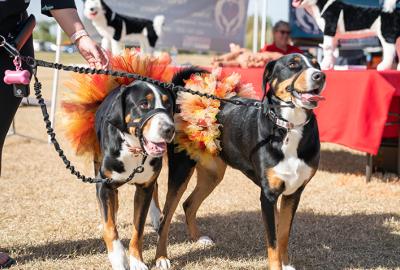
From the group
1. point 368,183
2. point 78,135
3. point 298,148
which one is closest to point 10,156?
point 78,135

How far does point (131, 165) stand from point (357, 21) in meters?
3.75

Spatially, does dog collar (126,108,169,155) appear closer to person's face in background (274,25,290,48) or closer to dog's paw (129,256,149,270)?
dog's paw (129,256,149,270)

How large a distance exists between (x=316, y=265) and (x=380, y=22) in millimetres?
3290

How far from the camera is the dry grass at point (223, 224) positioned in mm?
3430

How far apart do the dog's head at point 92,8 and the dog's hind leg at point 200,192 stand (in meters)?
4.28

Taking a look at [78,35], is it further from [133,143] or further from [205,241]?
[205,241]

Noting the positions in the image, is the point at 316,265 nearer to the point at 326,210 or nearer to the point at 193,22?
the point at 326,210

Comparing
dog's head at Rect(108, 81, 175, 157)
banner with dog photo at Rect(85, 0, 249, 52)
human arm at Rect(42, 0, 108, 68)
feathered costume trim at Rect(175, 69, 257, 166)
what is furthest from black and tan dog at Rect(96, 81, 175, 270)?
banner with dog photo at Rect(85, 0, 249, 52)

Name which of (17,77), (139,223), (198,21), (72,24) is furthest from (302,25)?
(17,77)

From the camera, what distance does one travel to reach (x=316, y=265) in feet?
11.0

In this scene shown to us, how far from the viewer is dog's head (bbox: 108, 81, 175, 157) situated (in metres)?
2.52

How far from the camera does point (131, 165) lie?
2.89 m

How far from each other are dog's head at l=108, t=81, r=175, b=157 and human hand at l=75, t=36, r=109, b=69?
0.32 metres

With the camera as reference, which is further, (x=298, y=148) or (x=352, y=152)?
(x=352, y=152)
